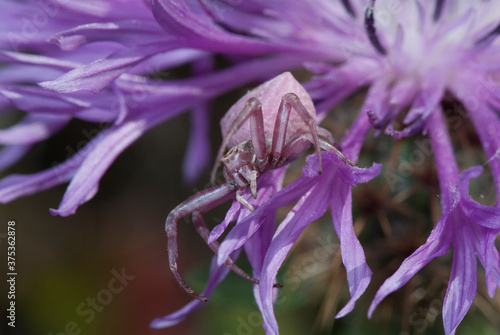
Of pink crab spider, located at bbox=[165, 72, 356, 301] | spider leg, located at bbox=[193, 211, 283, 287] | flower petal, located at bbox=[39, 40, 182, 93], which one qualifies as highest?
flower petal, located at bbox=[39, 40, 182, 93]

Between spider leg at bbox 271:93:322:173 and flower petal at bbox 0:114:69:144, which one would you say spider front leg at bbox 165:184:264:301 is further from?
flower petal at bbox 0:114:69:144

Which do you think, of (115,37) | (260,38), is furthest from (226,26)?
(115,37)

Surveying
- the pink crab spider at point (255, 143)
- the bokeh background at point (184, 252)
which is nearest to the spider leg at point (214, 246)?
the pink crab spider at point (255, 143)

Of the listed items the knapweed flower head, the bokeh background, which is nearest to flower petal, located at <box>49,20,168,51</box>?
the knapweed flower head

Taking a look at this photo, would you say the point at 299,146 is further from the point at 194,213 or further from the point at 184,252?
the point at 184,252

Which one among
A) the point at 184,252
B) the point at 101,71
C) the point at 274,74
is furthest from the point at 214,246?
the point at 184,252

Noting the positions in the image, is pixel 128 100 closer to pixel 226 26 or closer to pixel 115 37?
pixel 115 37

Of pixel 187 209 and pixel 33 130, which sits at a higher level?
pixel 187 209
